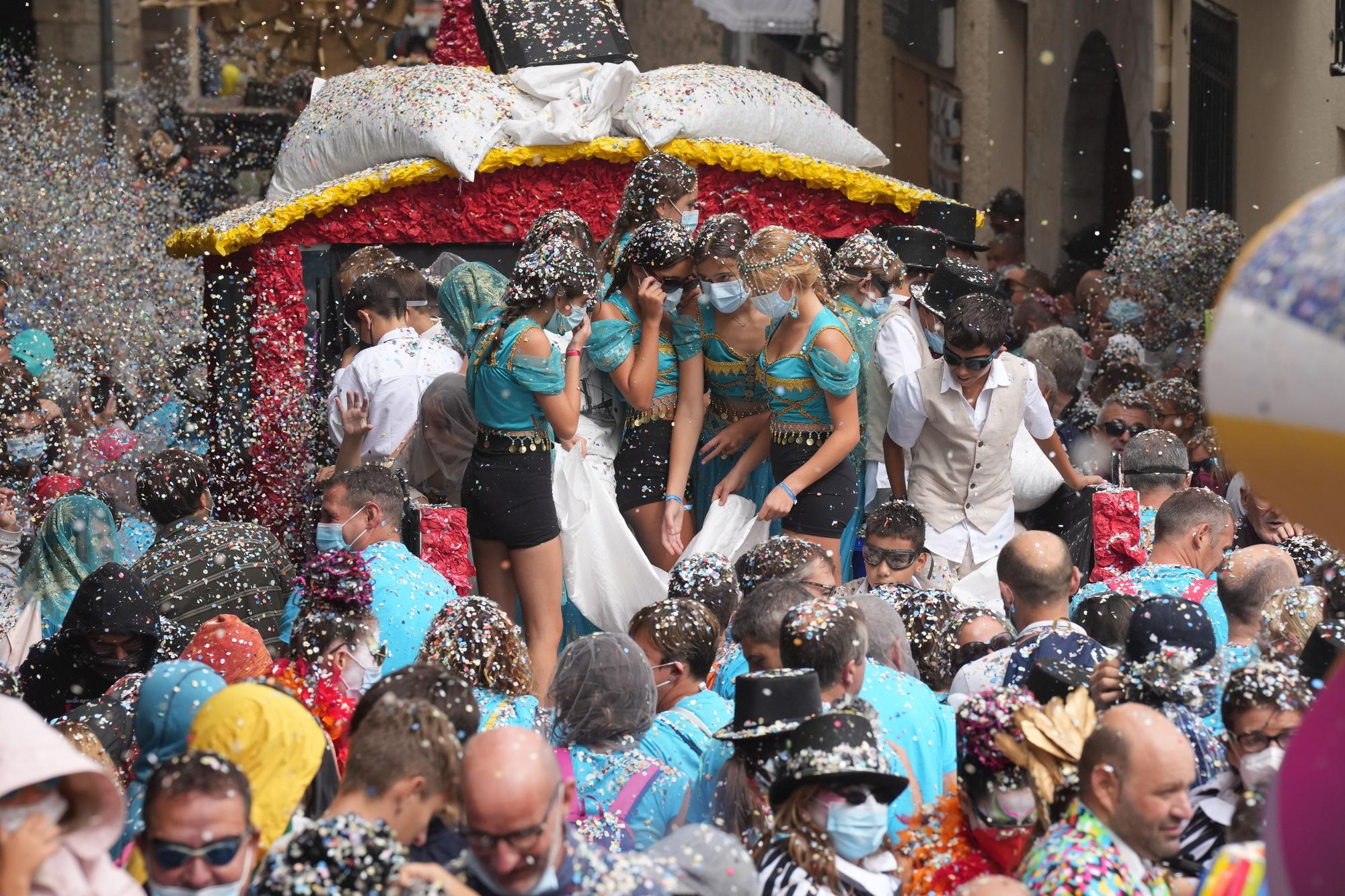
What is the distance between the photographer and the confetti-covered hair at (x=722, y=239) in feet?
20.7

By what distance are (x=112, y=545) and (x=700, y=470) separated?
82.5 inches

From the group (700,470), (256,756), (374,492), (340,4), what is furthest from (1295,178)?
(340,4)

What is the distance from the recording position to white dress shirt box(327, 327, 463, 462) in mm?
6680

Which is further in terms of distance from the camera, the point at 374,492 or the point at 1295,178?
the point at 1295,178

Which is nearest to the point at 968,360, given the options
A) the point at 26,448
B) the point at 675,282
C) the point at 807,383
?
the point at 807,383

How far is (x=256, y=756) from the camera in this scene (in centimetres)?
337

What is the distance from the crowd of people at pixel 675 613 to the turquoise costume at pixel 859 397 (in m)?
0.03

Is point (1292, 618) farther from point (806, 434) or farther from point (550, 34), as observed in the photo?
point (550, 34)

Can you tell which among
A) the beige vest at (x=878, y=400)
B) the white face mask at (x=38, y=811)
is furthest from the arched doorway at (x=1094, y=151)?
the white face mask at (x=38, y=811)

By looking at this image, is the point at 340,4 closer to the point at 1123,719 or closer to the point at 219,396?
the point at 219,396

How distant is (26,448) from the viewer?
7633 millimetres

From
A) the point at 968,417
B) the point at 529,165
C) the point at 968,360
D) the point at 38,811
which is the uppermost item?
the point at 38,811

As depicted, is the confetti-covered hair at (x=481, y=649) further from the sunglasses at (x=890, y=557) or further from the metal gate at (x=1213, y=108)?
the metal gate at (x=1213, y=108)

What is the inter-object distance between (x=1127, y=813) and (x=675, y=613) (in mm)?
1515
